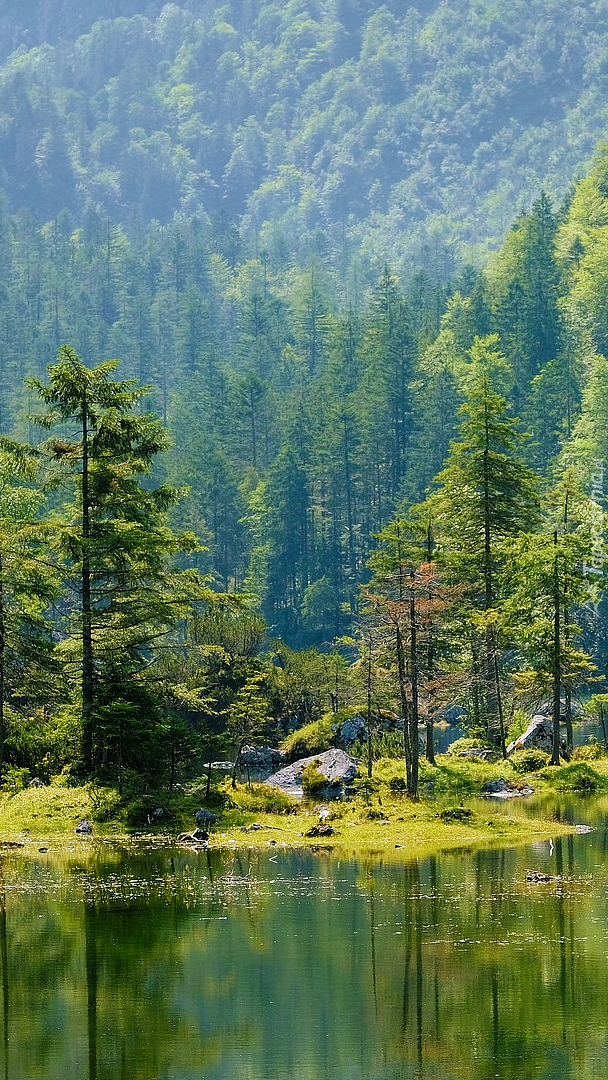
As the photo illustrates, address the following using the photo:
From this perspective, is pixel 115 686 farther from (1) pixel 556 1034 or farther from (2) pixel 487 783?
(1) pixel 556 1034

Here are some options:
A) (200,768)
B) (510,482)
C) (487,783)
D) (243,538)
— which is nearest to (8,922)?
(487,783)

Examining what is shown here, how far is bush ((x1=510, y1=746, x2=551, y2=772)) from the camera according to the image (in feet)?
162

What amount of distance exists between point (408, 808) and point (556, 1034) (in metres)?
19.4

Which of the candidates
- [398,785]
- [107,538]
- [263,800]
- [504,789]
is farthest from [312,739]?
[107,538]

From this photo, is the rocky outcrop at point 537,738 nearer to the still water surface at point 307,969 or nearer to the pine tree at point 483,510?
the pine tree at point 483,510

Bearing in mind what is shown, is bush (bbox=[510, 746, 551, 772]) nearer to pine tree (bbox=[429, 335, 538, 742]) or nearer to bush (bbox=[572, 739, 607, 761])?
bush (bbox=[572, 739, 607, 761])

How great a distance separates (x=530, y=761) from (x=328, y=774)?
6985 mm

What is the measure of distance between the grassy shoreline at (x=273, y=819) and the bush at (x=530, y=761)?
20.2 feet

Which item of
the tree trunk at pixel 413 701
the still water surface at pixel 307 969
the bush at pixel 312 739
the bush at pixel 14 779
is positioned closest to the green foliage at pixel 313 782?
the tree trunk at pixel 413 701

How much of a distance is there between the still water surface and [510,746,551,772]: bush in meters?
16.6

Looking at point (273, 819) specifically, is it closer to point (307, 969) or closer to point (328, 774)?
point (328, 774)

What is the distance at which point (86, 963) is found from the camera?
2414 centimetres

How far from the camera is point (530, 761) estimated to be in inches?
1965

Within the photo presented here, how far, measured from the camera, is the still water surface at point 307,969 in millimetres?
19141
